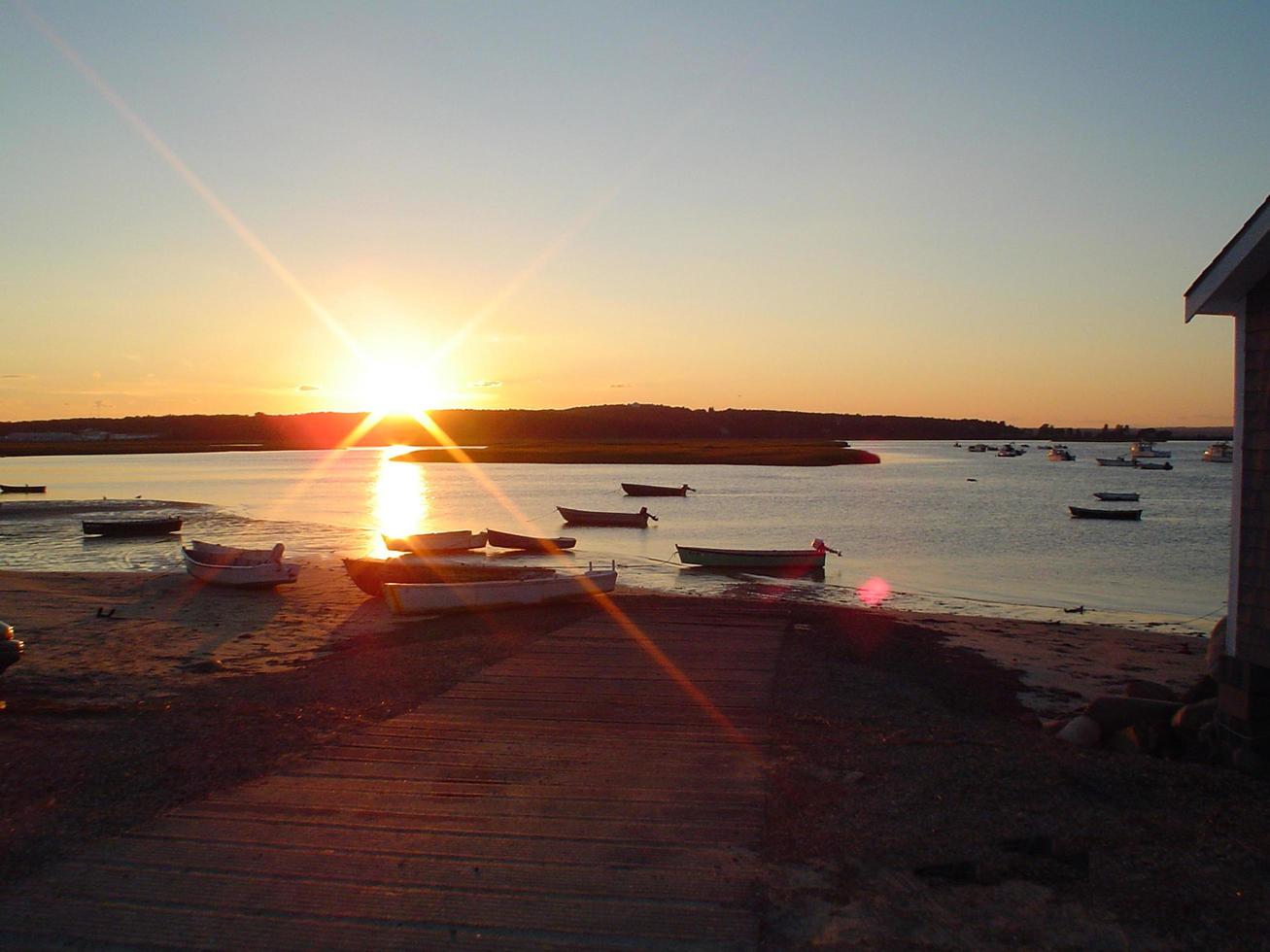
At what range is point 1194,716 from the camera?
356 inches

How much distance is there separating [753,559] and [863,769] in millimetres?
25132

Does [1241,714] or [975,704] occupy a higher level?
[1241,714]

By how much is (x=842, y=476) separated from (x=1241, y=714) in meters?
87.6

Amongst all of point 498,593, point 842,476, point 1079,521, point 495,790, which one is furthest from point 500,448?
point 495,790

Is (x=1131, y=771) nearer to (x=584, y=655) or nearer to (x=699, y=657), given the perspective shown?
(x=699, y=657)

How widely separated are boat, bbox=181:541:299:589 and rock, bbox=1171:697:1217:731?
20.4 m

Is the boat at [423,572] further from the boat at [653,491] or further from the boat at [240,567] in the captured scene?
the boat at [653,491]

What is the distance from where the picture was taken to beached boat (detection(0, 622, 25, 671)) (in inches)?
425

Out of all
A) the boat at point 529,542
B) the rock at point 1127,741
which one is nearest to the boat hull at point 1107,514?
the boat at point 529,542

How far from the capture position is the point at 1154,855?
20.1ft

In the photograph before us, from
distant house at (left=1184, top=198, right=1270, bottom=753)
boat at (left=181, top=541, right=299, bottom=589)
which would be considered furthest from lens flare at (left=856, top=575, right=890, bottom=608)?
distant house at (left=1184, top=198, right=1270, bottom=753)

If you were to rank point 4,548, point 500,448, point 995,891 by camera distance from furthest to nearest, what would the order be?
point 500,448
point 4,548
point 995,891

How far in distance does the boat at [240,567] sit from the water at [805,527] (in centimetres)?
747

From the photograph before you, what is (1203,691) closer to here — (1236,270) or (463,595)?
(1236,270)
